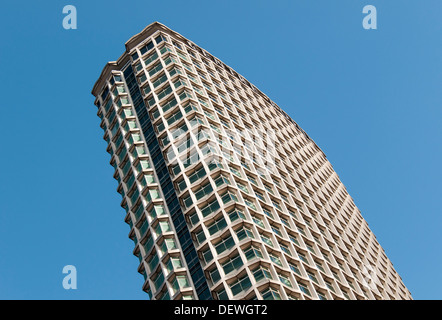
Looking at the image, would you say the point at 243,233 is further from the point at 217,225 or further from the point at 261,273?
the point at 261,273

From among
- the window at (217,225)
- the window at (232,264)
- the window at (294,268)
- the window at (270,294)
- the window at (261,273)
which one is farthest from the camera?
the window at (217,225)

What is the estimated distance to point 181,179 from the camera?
71.6 meters

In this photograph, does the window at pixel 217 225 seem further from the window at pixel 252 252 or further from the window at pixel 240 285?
the window at pixel 240 285

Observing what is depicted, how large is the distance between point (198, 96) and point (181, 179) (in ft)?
56.3

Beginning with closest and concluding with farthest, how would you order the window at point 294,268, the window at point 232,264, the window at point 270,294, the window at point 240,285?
the window at point 270,294
the window at point 240,285
the window at point 232,264
the window at point 294,268

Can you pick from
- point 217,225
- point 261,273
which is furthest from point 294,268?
point 217,225

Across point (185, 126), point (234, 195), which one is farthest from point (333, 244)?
point (185, 126)

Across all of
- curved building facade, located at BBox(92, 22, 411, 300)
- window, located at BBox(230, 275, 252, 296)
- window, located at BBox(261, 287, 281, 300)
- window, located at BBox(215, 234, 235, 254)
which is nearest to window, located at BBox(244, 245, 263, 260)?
curved building facade, located at BBox(92, 22, 411, 300)

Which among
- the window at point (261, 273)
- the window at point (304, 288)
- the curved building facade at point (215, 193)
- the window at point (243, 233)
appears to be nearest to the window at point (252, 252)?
the curved building facade at point (215, 193)

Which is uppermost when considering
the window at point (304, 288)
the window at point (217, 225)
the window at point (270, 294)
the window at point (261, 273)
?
the window at point (217, 225)

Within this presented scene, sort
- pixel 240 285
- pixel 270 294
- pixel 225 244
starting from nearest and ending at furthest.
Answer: pixel 270 294 < pixel 240 285 < pixel 225 244

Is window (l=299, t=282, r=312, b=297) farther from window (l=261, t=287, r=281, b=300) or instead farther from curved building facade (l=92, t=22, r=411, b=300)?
window (l=261, t=287, r=281, b=300)

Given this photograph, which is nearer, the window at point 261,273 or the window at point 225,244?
A: the window at point 261,273
